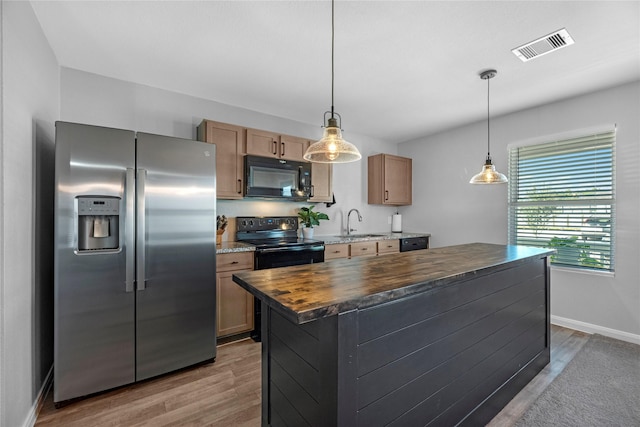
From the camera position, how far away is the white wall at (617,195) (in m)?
2.88

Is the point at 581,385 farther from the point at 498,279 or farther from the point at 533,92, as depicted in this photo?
the point at 533,92

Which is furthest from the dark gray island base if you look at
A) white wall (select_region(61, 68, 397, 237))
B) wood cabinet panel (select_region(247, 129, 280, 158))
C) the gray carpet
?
white wall (select_region(61, 68, 397, 237))

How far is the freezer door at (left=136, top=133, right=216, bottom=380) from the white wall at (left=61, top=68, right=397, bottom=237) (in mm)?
949

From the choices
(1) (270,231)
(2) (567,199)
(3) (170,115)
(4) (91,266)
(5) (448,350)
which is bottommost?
(5) (448,350)

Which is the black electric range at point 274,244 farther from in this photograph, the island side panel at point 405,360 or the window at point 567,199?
the window at point 567,199

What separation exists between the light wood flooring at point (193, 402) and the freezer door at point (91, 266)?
0.12 m

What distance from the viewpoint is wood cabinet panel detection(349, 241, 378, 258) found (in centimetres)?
374

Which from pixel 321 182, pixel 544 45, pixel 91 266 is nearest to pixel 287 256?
pixel 321 182

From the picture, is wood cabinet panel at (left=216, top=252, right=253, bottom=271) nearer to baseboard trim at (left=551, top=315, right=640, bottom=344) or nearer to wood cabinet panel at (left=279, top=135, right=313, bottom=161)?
wood cabinet panel at (left=279, top=135, right=313, bottom=161)

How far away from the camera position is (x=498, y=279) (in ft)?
6.28

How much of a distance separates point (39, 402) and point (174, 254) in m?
1.26

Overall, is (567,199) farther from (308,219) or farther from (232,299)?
(232,299)

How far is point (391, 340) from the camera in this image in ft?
4.21

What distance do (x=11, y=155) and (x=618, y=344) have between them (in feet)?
16.7
